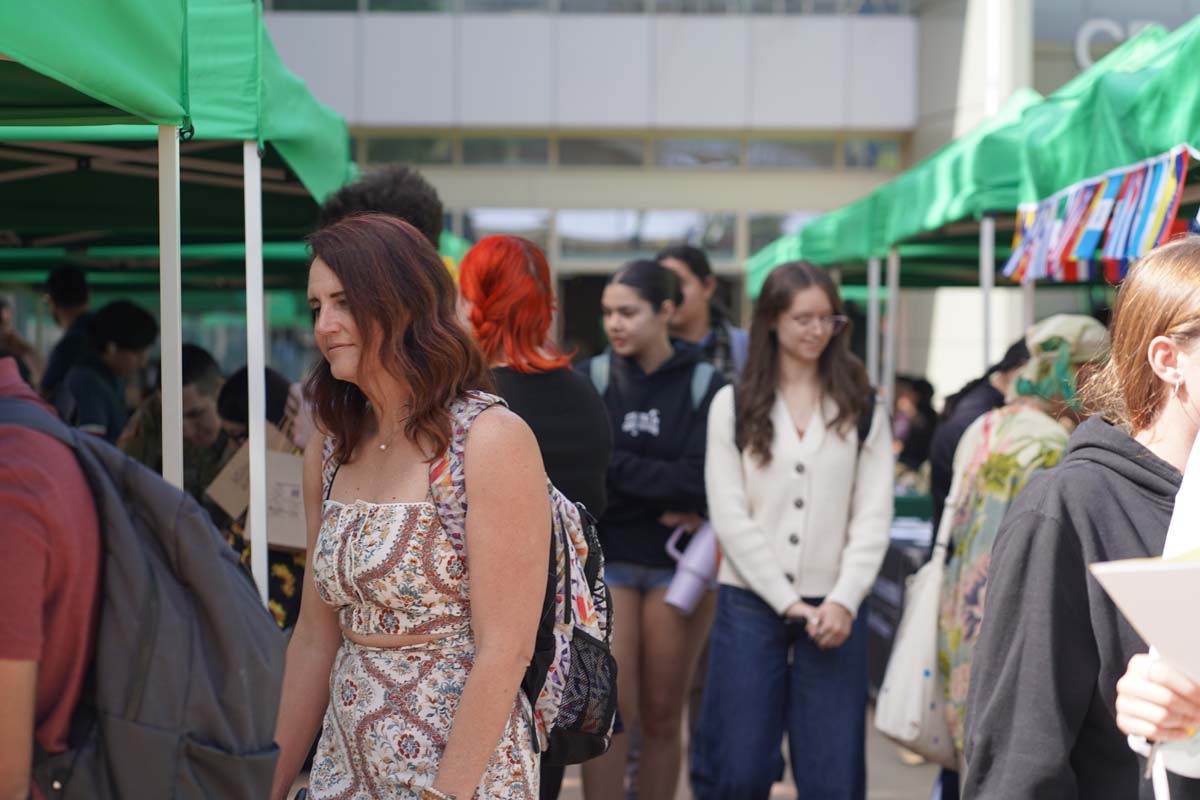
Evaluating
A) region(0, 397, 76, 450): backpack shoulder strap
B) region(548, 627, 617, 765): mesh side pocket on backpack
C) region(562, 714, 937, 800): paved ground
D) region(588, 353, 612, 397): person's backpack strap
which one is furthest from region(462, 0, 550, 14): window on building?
region(0, 397, 76, 450): backpack shoulder strap

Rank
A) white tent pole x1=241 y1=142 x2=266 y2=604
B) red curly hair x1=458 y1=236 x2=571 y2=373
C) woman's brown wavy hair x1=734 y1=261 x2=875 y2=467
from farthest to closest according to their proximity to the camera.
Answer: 1. woman's brown wavy hair x1=734 y1=261 x2=875 y2=467
2. white tent pole x1=241 y1=142 x2=266 y2=604
3. red curly hair x1=458 y1=236 x2=571 y2=373

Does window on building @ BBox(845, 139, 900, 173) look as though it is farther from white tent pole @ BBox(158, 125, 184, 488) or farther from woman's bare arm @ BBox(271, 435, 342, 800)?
woman's bare arm @ BBox(271, 435, 342, 800)

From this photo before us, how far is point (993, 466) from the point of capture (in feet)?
13.5

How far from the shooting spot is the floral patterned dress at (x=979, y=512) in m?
4.00

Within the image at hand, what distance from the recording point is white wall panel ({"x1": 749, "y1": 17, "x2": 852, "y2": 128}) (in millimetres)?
17547

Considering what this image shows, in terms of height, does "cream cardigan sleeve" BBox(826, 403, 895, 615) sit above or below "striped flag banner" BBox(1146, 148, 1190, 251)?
below

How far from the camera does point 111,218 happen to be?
245 inches

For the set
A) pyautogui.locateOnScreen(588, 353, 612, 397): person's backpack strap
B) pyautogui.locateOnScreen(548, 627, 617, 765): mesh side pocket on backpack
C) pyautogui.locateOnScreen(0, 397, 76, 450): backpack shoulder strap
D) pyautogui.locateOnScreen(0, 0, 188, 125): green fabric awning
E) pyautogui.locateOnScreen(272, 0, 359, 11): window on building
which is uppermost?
pyautogui.locateOnScreen(272, 0, 359, 11): window on building

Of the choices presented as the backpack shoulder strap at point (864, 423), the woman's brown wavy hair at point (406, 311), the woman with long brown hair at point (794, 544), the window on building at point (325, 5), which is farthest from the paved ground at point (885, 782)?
the window on building at point (325, 5)

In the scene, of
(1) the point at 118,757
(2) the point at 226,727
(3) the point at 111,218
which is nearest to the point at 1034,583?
(2) the point at 226,727

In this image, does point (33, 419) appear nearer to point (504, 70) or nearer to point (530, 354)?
point (530, 354)

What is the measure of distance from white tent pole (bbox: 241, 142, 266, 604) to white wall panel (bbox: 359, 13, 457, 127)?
14.6 meters

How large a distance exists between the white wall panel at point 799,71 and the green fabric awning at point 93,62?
15.6 metres

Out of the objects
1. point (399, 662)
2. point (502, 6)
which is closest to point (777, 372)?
point (399, 662)
